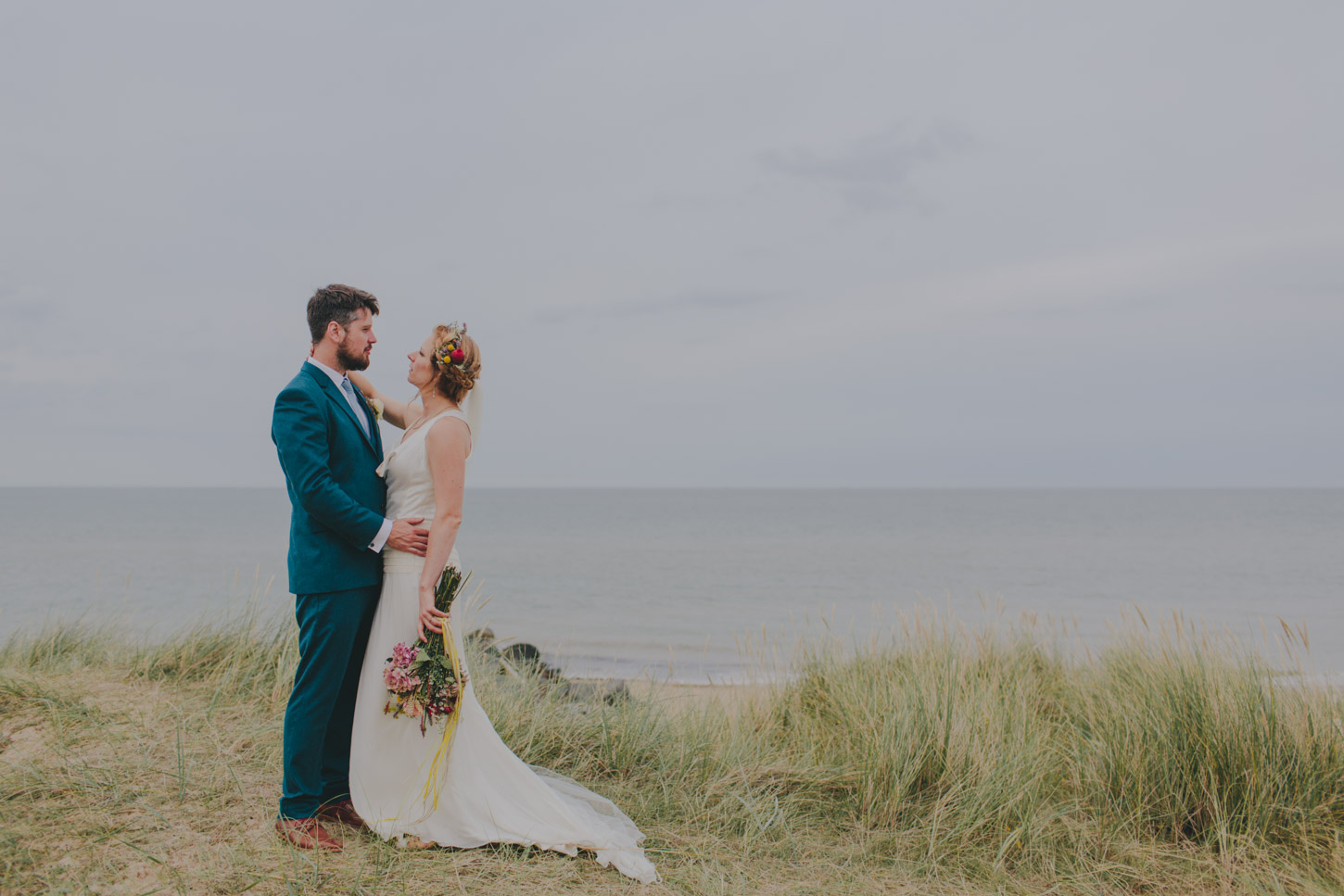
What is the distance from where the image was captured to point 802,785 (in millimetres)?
4809

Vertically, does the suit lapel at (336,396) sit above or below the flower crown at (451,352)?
below

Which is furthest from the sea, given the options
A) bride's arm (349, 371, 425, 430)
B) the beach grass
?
bride's arm (349, 371, 425, 430)

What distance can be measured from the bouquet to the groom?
0.27 metres

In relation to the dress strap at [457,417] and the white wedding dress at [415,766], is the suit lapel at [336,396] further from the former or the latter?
the dress strap at [457,417]

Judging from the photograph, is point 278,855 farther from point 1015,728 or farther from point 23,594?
point 23,594

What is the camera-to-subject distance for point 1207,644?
A: 5.48 meters

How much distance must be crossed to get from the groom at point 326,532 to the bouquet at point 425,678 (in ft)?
0.90

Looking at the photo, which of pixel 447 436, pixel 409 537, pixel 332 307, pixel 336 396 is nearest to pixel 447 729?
pixel 409 537

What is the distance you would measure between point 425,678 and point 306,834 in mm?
891

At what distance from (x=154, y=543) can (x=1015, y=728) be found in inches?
2005

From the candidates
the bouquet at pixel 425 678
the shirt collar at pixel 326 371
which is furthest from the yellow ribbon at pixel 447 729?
the shirt collar at pixel 326 371

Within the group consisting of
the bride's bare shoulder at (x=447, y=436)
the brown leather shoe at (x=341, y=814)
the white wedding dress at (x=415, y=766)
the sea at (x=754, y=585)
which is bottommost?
the sea at (x=754, y=585)

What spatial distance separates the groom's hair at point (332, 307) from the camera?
3.69 meters

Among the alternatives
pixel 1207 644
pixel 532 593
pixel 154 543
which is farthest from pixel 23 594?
pixel 1207 644
